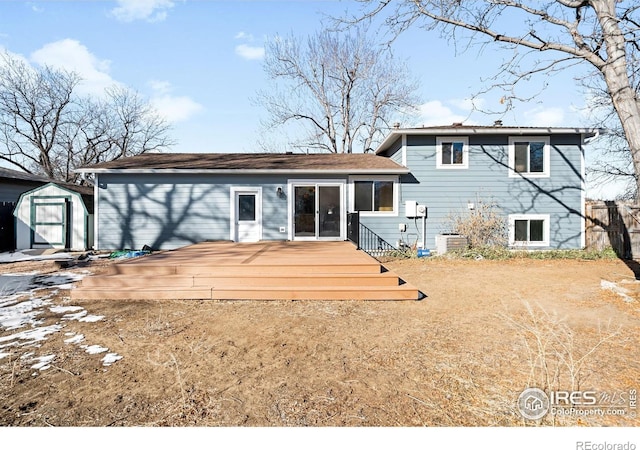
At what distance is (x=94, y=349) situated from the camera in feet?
10.4

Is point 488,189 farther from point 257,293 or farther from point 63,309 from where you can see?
point 63,309

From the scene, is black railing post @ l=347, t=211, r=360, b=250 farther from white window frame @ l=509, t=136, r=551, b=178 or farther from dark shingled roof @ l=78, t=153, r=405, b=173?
white window frame @ l=509, t=136, r=551, b=178

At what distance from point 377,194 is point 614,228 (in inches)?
311

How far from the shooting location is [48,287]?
5.88 meters

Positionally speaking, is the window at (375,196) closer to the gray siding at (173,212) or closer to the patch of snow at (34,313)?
the gray siding at (173,212)

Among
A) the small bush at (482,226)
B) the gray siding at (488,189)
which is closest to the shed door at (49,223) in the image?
the gray siding at (488,189)

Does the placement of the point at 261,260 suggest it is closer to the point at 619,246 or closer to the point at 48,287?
the point at 48,287

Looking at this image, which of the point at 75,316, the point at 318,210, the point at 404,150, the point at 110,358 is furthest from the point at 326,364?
the point at 404,150

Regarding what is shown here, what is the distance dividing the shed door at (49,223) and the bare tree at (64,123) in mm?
14681

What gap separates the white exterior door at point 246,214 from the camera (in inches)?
415

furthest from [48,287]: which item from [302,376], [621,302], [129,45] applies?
[621,302]

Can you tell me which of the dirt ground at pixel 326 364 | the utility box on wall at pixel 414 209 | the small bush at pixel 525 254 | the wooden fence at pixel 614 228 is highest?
the utility box on wall at pixel 414 209

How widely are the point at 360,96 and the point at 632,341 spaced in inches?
840

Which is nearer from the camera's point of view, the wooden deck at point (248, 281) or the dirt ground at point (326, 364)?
the dirt ground at point (326, 364)
